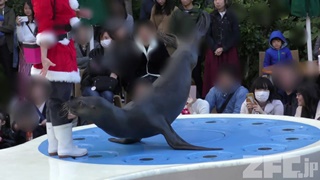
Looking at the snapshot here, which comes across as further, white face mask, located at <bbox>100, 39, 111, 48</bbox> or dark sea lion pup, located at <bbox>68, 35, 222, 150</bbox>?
white face mask, located at <bbox>100, 39, 111, 48</bbox>

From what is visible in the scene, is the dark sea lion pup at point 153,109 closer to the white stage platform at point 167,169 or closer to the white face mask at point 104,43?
the white stage platform at point 167,169

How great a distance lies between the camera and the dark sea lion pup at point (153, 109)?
168 inches

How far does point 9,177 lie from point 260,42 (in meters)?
5.94

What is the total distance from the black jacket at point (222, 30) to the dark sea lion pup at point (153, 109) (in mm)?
3329

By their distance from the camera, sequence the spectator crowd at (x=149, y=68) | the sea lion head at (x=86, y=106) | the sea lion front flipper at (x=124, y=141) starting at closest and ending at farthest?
the sea lion head at (x=86, y=106) < the sea lion front flipper at (x=124, y=141) < the spectator crowd at (x=149, y=68)

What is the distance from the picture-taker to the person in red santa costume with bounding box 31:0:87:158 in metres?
4.38

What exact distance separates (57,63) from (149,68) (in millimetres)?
1968

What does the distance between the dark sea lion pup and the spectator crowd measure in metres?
0.12

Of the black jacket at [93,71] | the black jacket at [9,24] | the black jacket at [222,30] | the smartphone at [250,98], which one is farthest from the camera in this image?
the black jacket at [9,24]

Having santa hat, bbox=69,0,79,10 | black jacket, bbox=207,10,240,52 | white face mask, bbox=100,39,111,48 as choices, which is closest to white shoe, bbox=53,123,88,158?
santa hat, bbox=69,0,79,10

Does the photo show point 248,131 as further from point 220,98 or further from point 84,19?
point 220,98

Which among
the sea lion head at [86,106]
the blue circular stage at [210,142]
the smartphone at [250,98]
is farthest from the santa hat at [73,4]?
the smartphone at [250,98]

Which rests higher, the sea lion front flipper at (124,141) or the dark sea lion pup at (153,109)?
the dark sea lion pup at (153,109)

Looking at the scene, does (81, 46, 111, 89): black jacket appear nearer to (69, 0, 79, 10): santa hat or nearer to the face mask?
the face mask
